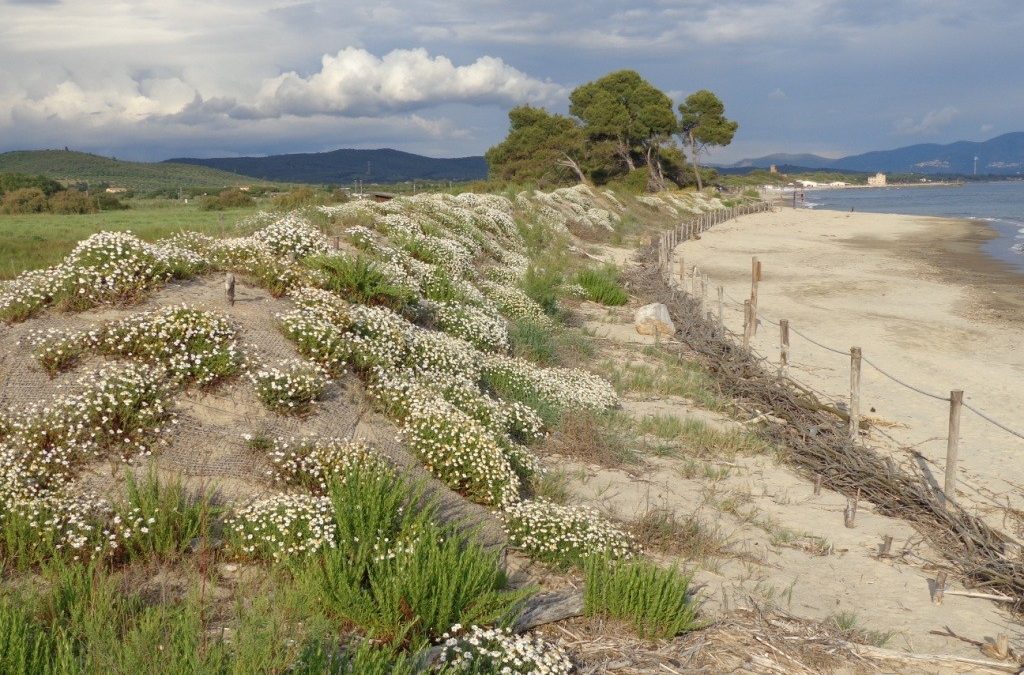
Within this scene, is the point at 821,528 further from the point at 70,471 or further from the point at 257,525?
the point at 70,471

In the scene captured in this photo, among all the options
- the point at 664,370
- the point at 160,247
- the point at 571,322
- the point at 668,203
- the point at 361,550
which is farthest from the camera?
the point at 668,203

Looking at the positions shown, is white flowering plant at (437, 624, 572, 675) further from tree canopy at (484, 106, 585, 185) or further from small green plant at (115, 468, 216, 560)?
tree canopy at (484, 106, 585, 185)

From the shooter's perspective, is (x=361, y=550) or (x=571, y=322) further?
(x=571, y=322)

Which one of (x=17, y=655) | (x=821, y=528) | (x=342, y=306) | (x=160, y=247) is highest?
(x=160, y=247)

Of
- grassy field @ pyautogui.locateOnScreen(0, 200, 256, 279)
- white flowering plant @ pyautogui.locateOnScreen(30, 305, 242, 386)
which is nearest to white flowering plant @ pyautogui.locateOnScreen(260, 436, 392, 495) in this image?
white flowering plant @ pyautogui.locateOnScreen(30, 305, 242, 386)

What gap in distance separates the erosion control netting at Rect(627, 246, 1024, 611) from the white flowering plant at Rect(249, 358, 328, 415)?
21.6ft

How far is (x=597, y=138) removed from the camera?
74.7 m

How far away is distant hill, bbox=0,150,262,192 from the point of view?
4122 inches

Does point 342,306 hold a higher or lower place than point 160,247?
lower

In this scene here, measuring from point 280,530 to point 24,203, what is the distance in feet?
123

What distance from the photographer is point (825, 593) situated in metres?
7.20

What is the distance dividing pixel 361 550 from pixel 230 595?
979 millimetres

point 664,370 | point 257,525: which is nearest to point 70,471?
point 257,525

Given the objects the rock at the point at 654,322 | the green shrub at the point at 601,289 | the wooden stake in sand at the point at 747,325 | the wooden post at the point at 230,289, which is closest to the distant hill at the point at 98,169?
the green shrub at the point at 601,289
